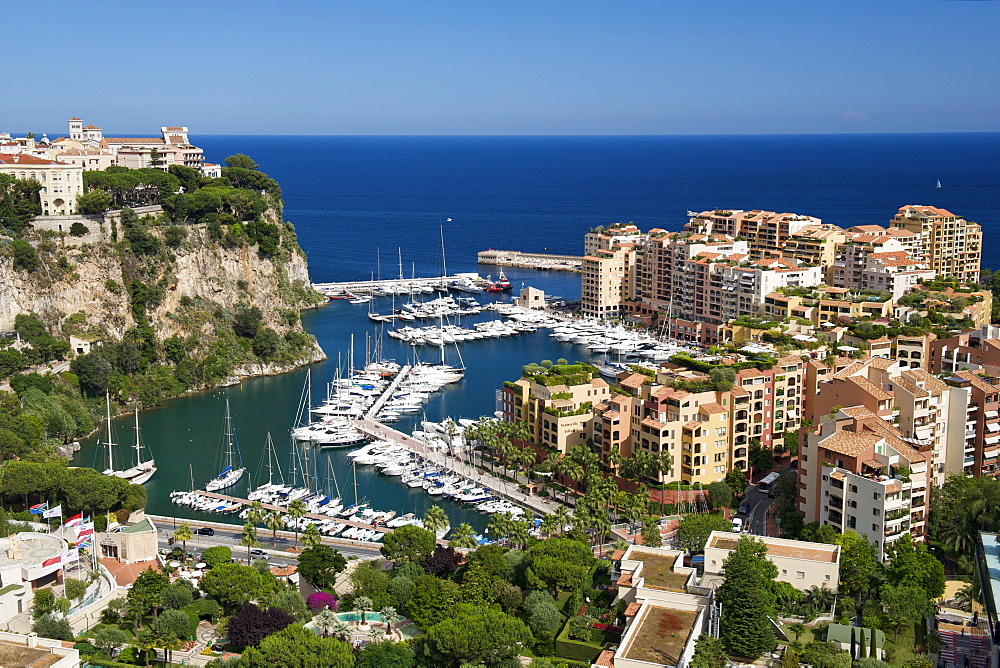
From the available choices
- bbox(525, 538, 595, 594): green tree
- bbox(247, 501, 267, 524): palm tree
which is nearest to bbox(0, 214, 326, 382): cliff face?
bbox(247, 501, 267, 524): palm tree

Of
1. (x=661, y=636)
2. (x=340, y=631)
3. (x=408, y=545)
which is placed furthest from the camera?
(x=408, y=545)

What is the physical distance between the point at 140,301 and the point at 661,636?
31.2 meters

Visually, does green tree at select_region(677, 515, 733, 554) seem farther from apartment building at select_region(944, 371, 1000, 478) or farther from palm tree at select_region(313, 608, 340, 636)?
palm tree at select_region(313, 608, 340, 636)

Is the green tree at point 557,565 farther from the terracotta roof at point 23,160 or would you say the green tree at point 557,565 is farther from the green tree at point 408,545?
the terracotta roof at point 23,160

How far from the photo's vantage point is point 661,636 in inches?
755

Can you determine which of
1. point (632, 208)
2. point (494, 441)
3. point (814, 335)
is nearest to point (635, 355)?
point (814, 335)

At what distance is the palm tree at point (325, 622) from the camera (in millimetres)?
20688

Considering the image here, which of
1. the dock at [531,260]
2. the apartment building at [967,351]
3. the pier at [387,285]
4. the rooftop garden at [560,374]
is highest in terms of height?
the apartment building at [967,351]

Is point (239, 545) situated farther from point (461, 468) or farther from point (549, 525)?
point (461, 468)

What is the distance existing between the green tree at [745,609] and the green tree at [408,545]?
270 inches

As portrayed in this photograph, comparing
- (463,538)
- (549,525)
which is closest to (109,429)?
(463,538)

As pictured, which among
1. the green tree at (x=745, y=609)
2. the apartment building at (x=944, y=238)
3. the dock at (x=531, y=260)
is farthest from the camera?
the dock at (x=531, y=260)

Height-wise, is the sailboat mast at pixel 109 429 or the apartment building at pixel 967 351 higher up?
the apartment building at pixel 967 351

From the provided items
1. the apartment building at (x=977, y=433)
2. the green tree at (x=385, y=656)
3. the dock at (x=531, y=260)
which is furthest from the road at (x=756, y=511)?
the dock at (x=531, y=260)
